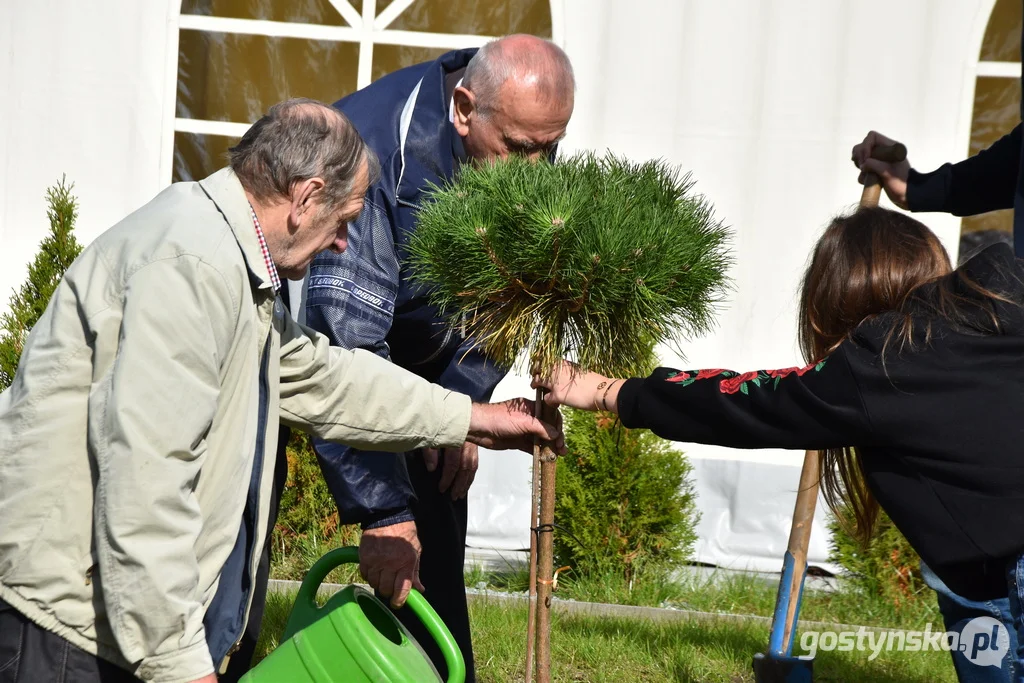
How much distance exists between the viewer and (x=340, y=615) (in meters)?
1.92

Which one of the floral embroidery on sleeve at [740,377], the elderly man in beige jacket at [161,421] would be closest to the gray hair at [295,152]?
the elderly man in beige jacket at [161,421]

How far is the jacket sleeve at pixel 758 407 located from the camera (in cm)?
212

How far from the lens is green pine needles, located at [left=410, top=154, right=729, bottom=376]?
192 centimetres

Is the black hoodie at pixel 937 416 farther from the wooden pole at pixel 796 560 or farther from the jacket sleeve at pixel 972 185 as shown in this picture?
the wooden pole at pixel 796 560

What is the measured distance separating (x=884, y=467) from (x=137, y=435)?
1634mm

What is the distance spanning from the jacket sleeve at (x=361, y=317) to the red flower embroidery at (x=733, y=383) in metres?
0.84

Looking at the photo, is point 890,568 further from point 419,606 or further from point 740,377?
point 419,606

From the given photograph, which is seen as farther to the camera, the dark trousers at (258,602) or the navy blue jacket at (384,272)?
the navy blue jacket at (384,272)

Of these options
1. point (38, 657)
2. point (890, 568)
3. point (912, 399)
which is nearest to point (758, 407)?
point (912, 399)

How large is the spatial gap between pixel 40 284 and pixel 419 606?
336 cm

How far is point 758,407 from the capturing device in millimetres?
2180

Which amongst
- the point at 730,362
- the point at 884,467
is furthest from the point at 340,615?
the point at 730,362

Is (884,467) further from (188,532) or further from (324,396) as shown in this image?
(188,532)

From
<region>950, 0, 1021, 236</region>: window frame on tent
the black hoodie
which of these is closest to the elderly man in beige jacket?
the black hoodie
